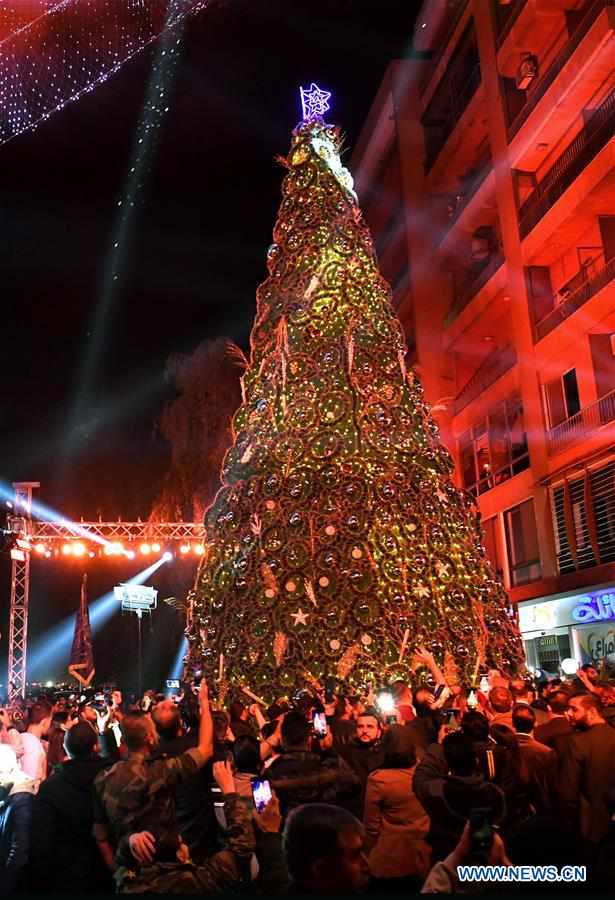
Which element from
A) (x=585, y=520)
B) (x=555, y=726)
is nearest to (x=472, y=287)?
(x=585, y=520)

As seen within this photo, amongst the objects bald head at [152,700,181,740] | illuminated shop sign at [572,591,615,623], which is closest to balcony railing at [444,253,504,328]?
illuminated shop sign at [572,591,615,623]

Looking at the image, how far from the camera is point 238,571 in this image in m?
11.4

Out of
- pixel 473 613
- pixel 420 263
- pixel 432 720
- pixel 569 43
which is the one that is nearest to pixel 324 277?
pixel 473 613

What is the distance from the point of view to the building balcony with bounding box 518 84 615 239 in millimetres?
19066

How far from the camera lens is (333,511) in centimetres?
1130

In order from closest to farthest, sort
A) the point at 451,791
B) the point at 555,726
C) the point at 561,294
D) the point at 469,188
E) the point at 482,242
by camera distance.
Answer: the point at 451,791 → the point at 555,726 → the point at 561,294 → the point at 469,188 → the point at 482,242

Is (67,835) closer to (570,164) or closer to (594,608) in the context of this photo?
(594,608)

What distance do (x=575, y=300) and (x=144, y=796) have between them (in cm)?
1888

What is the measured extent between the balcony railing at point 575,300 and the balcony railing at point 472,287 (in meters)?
2.99

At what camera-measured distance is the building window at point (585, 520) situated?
1939 cm

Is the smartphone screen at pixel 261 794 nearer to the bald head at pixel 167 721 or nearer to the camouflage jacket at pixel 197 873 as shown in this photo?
the camouflage jacket at pixel 197 873

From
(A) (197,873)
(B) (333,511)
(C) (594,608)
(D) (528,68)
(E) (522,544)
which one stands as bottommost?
(A) (197,873)

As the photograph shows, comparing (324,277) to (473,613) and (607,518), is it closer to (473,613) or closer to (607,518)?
(473,613)

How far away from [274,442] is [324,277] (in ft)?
7.95
